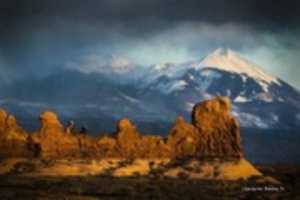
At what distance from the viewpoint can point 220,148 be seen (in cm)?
16300

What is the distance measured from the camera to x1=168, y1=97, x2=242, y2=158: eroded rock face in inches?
6417

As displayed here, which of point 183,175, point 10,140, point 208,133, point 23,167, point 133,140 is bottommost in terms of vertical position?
point 183,175

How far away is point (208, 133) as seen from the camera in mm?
164875

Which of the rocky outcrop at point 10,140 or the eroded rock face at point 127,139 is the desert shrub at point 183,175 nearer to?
the eroded rock face at point 127,139

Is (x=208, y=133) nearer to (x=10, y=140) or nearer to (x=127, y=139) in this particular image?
(x=127, y=139)

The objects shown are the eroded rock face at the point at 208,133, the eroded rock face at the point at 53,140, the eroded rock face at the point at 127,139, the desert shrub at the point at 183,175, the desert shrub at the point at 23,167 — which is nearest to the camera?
the desert shrub at the point at 23,167

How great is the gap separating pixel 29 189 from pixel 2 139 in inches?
1760

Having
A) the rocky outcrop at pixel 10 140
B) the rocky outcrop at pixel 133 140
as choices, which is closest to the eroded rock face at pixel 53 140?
the rocky outcrop at pixel 133 140

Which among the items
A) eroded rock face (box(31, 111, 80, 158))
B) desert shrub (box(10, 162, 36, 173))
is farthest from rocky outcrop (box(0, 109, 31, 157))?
desert shrub (box(10, 162, 36, 173))

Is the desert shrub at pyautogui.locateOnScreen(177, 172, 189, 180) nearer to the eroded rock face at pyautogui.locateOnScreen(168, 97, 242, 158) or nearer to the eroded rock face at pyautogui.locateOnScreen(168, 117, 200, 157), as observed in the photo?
the eroded rock face at pyautogui.locateOnScreen(168, 97, 242, 158)

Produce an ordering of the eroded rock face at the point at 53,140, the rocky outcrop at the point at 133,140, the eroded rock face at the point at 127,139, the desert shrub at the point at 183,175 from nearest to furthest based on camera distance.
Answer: the desert shrub at the point at 183,175 → the eroded rock face at the point at 53,140 → the rocky outcrop at the point at 133,140 → the eroded rock face at the point at 127,139

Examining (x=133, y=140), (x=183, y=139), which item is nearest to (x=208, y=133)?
(x=183, y=139)

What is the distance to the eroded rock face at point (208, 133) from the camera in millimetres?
163000

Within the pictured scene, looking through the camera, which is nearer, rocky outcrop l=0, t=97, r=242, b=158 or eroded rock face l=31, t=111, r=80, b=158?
eroded rock face l=31, t=111, r=80, b=158
